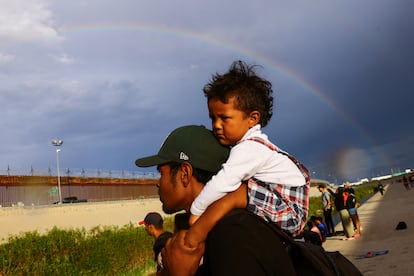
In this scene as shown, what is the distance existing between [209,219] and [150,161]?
1.54 feet

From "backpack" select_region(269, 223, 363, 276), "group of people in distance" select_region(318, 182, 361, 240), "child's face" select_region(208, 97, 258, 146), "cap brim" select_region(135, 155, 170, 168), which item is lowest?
"group of people in distance" select_region(318, 182, 361, 240)

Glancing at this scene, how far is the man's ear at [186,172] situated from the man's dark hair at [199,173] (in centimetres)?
3

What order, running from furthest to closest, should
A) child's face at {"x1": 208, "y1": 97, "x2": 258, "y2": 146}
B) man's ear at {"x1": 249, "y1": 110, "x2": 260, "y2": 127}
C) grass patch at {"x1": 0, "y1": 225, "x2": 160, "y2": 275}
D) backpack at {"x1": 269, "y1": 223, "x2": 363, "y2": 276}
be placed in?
grass patch at {"x1": 0, "y1": 225, "x2": 160, "y2": 275} < man's ear at {"x1": 249, "y1": 110, "x2": 260, "y2": 127} < child's face at {"x1": 208, "y1": 97, "x2": 258, "y2": 146} < backpack at {"x1": 269, "y1": 223, "x2": 363, "y2": 276}

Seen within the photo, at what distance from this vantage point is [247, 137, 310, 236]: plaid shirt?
181 centimetres

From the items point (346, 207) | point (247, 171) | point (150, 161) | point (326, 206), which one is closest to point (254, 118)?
point (247, 171)

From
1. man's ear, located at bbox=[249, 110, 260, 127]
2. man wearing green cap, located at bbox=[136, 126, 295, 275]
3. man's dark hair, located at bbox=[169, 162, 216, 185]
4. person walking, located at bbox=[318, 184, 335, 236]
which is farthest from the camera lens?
person walking, located at bbox=[318, 184, 335, 236]

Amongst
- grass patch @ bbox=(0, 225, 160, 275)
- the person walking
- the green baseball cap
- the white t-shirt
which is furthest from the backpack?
the person walking

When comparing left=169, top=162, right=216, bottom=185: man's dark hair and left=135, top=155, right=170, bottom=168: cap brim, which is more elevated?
left=135, top=155, right=170, bottom=168: cap brim

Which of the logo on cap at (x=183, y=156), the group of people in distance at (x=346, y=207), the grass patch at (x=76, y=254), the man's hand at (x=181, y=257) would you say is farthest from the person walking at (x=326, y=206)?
the man's hand at (x=181, y=257)

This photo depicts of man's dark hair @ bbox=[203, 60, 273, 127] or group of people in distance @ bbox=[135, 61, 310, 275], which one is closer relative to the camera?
group of people in distance @ bbox=[135, 61, 310, 275]

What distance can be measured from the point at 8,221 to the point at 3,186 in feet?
16.4

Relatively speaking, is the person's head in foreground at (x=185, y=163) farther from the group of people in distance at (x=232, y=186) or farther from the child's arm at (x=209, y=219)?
the child's arm at (x=209, y=219)

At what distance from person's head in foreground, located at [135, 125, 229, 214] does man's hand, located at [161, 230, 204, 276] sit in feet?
0.85

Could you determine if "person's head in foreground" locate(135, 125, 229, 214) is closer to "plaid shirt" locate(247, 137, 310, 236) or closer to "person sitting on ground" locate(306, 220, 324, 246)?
"plaid shirt" locate(247, 137, 310, 236)
